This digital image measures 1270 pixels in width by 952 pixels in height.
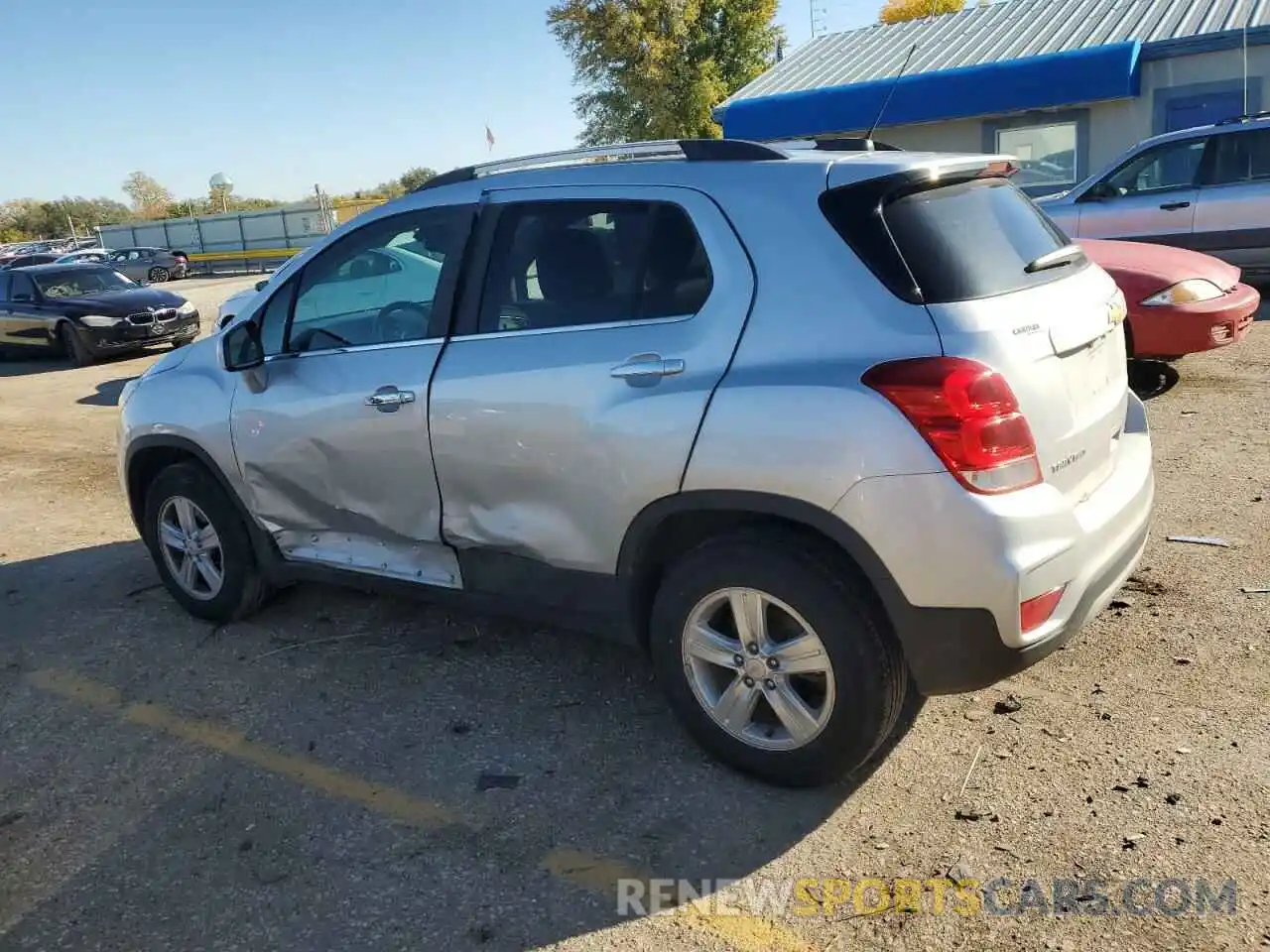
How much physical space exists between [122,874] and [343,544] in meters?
1.46

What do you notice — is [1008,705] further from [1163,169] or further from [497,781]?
[1163,169]

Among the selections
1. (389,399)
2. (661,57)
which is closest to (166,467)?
(389,399)

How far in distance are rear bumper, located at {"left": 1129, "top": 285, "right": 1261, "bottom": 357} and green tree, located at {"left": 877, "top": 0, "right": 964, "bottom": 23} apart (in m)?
37.8

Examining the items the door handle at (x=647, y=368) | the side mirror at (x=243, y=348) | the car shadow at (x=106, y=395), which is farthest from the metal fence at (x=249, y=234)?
the door handle at (x=647, y=368)

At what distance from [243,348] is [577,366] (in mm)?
1693

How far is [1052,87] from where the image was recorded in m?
16.7

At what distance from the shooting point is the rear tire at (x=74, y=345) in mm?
14461

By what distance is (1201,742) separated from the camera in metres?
3.13

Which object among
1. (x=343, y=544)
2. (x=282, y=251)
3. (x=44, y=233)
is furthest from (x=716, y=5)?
(x=44, y=233)

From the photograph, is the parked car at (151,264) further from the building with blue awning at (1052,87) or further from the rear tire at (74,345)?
the building with blue awning at (1052,87)

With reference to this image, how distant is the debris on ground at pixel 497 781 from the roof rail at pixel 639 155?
2.02 metres

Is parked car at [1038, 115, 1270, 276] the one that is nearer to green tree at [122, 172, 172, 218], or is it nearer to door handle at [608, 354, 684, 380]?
door handle at [608, 354, 684, 380]

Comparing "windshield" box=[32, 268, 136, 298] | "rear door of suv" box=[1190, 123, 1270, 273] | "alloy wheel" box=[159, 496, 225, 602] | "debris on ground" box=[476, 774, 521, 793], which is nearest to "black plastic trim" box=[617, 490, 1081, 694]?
"debris on ground" box=[476, 774, 521, 793]

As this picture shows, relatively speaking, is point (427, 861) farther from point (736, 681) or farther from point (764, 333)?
point (764, 333)
